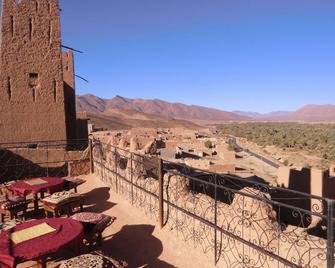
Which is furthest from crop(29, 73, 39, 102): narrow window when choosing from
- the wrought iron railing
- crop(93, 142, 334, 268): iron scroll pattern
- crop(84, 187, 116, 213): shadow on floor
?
crop(93, 142, 334, 268): iron scroll pattern

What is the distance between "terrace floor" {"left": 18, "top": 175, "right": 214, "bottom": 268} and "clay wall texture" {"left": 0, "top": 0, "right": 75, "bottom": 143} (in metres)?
7.39

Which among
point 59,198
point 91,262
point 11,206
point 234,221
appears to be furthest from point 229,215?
point 11,206

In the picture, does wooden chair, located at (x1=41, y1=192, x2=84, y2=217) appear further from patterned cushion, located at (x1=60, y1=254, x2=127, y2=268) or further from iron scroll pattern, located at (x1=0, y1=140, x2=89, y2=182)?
iron scroll pattern, located at (x1=0, y1=140, x2=89, y2=182)

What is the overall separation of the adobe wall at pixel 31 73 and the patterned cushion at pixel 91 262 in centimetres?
1141

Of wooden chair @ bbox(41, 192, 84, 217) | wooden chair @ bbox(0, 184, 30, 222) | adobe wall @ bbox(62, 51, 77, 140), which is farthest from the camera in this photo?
adobe wall @ bbox(62, 51, 77, 140)

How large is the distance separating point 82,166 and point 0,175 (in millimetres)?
2876

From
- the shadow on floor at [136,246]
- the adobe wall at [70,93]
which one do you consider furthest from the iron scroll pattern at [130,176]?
the adobe wall at [70,93]

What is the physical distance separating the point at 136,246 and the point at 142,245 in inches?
4.5

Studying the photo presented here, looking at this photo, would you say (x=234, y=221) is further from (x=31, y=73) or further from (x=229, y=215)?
(x=31, y=73)

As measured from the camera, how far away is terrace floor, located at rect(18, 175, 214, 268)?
5.80 meters

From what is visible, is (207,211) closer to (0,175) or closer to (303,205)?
(303,205)

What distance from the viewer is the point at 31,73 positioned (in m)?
14.5

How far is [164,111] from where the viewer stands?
19438cm

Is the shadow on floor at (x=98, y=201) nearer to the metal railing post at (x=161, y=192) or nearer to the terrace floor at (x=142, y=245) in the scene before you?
the terrace floor at (x=142, y=245)
